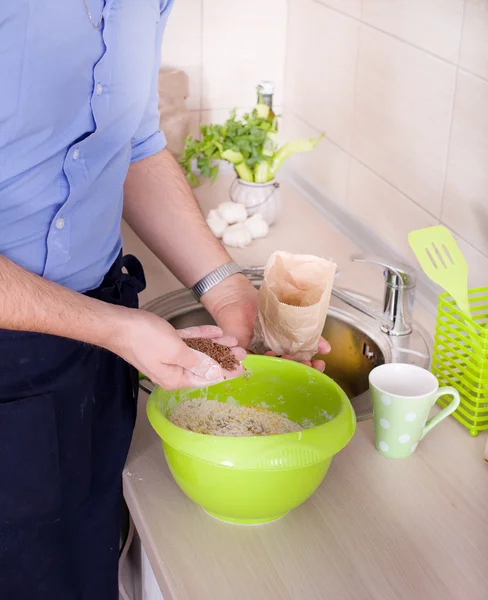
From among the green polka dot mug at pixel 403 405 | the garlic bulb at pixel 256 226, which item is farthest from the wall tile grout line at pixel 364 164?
the green polka dot mug at pixel 403 405

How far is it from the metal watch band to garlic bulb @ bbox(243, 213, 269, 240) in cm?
43

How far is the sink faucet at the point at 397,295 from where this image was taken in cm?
130

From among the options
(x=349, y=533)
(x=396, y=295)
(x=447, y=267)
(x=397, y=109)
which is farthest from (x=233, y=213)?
(x=349, y=533)

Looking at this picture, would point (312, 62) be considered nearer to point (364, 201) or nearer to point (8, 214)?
point (364, 201)

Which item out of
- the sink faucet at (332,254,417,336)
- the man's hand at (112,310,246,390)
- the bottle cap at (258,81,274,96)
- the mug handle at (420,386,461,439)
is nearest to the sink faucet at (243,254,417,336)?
the sink faucet at (332,254,417,336)

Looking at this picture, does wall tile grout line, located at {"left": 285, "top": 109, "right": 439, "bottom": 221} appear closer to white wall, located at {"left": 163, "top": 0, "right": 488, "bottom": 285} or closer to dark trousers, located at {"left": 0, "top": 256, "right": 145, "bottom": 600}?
white wall, located at {"left": 163, "top": 0, "right": 488, "bottom": 285}

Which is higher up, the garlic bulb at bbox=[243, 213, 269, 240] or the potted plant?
the potted plant

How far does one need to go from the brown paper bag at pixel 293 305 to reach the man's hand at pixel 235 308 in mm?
15

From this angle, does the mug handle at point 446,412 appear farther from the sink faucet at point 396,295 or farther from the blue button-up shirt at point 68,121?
the blue button-up shirt at point 68,121

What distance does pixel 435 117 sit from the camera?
1.45 metres

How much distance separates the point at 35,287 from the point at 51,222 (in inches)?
5.1

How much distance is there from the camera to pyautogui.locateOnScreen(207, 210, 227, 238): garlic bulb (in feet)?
5.64

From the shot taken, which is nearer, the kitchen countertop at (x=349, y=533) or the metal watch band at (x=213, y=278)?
the kitchen countertop at (x=349, y=533)

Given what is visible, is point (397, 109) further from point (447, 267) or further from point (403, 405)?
point (403, 405)
